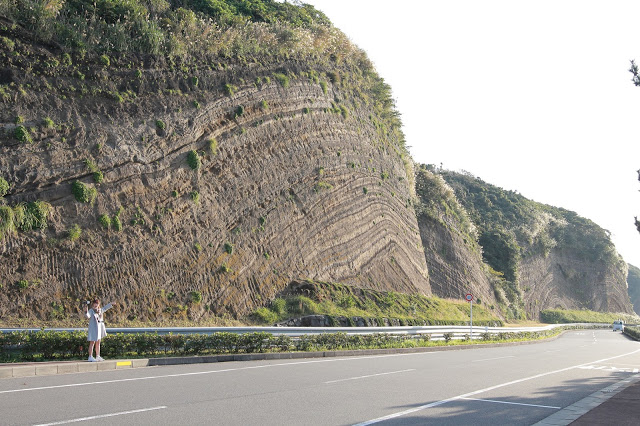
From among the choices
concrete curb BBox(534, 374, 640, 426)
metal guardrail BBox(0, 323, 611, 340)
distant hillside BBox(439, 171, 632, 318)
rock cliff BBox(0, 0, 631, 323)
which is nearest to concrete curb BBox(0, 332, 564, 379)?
metal guardrail BBox(0, 323, 611, 340)

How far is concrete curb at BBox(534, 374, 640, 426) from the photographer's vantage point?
7016 mm

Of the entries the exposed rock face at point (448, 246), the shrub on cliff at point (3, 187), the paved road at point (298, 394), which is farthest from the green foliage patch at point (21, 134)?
the exposed rock face at point (448, 246)

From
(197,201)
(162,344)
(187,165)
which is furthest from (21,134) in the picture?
(162,344)

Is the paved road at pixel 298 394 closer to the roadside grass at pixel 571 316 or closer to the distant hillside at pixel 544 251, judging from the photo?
the distant hillside at pixel 544 251

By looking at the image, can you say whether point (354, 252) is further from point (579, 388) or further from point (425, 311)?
point (579, 388)

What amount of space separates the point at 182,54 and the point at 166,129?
4.71 m

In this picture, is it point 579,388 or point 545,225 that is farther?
point 545,225

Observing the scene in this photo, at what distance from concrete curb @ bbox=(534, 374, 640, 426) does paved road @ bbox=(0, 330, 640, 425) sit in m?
0.21

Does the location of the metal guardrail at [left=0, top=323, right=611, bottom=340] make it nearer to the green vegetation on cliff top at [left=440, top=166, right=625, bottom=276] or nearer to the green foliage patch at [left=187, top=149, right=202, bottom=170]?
the green foliage patch at [left=187, top=149, right=202, bottom=170]

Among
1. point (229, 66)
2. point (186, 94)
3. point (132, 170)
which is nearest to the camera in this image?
point (132, 170)

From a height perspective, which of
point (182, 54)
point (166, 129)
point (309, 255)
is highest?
point (182, 54)

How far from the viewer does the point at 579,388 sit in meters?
10.6

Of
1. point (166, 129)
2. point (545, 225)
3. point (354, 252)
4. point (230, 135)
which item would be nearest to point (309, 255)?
point (354, 252)

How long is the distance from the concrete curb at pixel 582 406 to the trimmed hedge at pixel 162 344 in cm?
868
